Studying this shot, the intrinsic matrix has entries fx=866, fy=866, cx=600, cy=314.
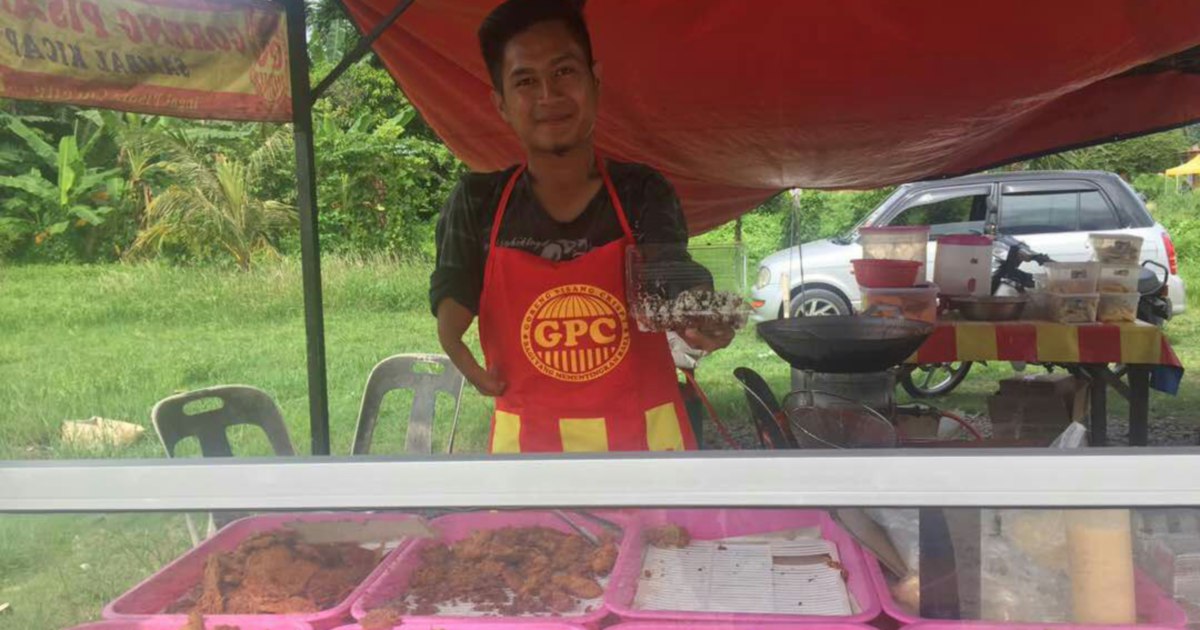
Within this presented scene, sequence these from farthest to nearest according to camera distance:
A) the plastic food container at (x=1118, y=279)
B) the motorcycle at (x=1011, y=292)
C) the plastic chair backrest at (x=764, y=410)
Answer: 1. the motorcycle at (x=1011, y=292)
2. the plastic food container at (x=1118, y=279)
3. the plastic chair backrest at (x=764, y=410)

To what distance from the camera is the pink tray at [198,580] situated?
0.81 meters

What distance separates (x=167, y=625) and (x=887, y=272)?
9.73ft

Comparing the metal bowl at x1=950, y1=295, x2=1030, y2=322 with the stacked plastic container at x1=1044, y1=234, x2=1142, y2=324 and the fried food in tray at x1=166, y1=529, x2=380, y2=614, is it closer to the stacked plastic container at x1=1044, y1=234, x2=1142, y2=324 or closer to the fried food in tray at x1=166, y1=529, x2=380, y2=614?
the stacked plastic container at x1=1044, y1=234, x2=1142, y2=324

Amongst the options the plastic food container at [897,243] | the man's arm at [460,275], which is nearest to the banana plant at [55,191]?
the plastic food container at [897,243]

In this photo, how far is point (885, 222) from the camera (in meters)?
6.24

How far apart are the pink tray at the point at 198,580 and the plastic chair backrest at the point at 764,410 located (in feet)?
3.74

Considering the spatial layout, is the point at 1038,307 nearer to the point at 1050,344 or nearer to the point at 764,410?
the point at 1050,344

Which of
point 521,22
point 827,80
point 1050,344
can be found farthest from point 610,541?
point 1050,344

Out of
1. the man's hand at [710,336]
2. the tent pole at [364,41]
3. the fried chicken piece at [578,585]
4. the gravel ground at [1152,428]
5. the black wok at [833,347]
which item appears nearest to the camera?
the fried chicken piece at [578,585]

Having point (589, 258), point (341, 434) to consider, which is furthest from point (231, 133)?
point (589, 258)

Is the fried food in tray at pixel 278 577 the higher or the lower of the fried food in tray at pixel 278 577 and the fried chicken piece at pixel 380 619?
the higher

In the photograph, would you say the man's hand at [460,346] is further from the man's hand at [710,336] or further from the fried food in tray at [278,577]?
the fried food in tray at [278,577]

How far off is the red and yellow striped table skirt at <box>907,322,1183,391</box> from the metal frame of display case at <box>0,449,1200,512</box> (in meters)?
2.84

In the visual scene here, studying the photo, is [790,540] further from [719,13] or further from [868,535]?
[719,13]
